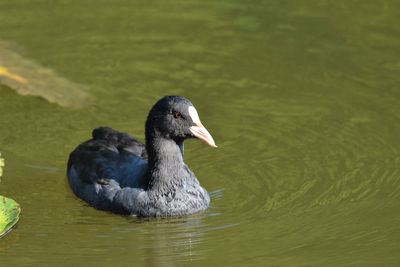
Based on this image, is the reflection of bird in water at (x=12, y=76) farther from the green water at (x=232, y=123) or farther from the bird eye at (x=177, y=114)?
the bird eye at (x=177, y=114)

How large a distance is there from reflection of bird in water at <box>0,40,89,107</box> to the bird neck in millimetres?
2496

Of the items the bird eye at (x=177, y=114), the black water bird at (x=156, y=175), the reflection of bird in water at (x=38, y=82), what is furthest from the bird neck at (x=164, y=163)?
the reflection of bird in water at (x=38, y=82)

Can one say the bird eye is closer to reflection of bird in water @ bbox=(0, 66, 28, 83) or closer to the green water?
the green water

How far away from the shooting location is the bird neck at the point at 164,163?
33.7ft

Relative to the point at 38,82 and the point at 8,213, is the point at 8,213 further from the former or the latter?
the point at 38,82

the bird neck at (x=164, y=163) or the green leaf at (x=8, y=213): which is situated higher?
the bird neck at (x=164, y=163)

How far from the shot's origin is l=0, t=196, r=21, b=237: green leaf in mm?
9484

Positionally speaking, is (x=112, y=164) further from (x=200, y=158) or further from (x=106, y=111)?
(x=106, y=111)

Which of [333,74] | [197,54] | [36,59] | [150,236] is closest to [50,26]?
[36,59]

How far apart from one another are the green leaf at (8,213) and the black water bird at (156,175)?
0.98 m

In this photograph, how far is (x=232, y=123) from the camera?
39.5 feet

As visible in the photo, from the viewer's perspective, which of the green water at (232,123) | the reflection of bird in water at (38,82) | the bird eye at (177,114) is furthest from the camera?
the reflection of bird in water at (38,82)

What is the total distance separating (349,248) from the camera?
9172 mm

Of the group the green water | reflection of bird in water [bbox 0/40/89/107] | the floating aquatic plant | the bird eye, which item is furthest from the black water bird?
reflection of bird in water [bbox 0/40/89/107]
